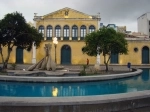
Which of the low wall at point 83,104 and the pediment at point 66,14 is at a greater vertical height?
the pediment at point 66,14

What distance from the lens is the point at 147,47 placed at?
4494 cm

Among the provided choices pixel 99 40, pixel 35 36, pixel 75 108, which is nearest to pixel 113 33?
pixel 99 40

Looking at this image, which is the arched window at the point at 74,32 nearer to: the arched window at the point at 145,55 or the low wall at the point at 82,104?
the arched window at the point at 145,55

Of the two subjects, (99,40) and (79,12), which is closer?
(99,40)

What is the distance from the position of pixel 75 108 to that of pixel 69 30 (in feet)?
Result: 127

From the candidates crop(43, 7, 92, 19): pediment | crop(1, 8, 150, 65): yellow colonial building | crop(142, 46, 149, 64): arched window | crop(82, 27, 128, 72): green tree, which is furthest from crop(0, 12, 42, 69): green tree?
crop(142, 46, 149, 64): arched window

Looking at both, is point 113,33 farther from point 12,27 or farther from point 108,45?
point 12,27

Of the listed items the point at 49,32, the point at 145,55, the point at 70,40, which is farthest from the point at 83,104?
the point at 145,55

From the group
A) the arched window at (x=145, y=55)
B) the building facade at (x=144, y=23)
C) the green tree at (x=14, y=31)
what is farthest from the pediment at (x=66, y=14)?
the building facade at (x=144, y=23)

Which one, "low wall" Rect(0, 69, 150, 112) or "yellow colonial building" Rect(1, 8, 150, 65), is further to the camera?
"yellow colonial building" Rect(1, 8, 150, 65)

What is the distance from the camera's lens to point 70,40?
44.6 metres

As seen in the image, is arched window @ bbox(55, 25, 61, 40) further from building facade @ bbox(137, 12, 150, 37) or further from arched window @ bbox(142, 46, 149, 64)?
building facade @ bbox(137, 12, 150, 37)

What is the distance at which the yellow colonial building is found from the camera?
44500mm

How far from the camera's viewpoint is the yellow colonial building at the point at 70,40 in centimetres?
4450
